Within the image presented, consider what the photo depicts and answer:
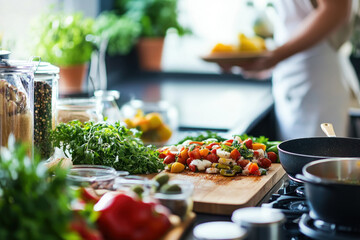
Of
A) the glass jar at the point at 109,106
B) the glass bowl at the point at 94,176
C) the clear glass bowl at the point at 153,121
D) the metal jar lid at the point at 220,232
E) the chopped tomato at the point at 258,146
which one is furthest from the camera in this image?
the clear glass bowl at the point at 153,121

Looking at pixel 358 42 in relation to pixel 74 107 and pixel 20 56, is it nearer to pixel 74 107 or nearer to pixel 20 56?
pixel 20 56

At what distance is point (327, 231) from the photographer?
3.85 ft

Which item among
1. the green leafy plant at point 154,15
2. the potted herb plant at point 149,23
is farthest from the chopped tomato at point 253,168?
the green leafy plant at point 154,15

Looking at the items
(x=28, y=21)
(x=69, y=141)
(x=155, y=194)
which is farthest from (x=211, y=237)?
(x=28, y=21)

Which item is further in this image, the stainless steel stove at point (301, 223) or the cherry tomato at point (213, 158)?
the cherry tomato at point (213, 158)

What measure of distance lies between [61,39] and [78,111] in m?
1.47

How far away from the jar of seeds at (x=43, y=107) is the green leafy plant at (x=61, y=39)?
1556 mm

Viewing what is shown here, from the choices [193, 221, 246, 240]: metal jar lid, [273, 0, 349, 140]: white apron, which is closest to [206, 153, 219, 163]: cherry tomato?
[193, 221, 246, 240]: metal jar lid

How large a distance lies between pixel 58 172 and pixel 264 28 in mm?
2615

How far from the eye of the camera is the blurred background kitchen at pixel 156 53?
3039mm

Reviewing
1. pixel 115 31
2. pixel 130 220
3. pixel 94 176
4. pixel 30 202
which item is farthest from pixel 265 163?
pixel 115 31

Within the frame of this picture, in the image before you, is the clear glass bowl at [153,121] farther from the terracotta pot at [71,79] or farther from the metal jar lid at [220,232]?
the metal jar lid at [220,232]

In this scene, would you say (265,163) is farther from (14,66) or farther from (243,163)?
(14,66)

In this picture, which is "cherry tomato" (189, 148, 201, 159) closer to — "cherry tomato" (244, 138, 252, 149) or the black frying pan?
"cherry tomato" (244, 138, 252, 149)
